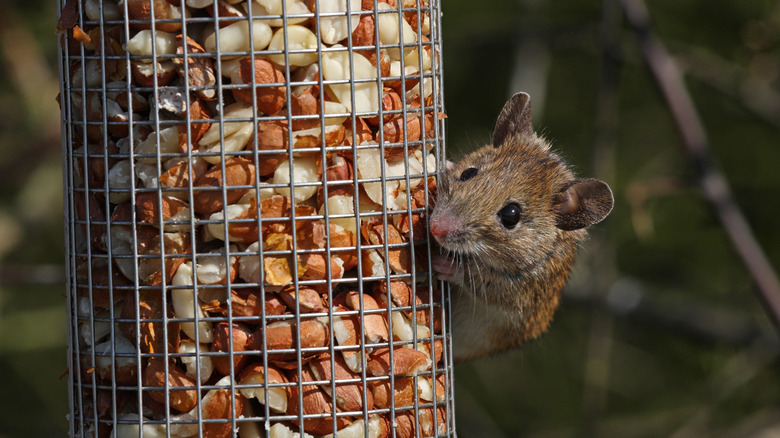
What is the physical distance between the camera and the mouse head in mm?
3076

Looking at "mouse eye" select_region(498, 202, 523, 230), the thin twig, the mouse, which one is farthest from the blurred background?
"mouse eye" select_region(498, 202, 523, 230)

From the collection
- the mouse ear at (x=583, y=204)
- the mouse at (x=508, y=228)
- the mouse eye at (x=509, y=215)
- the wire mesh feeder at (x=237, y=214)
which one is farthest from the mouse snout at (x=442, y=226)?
the mouse ear at (x=583, y=204)

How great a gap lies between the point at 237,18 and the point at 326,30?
0.25 metres

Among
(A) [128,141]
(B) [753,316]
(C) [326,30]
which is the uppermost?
(C) [326,30]

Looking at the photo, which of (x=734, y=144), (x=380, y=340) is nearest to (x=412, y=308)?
(x=380, y=340)

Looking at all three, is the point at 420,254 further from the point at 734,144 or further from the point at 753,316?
the point at 734,144

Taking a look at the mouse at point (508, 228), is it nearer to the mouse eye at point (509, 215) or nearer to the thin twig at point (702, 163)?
the mouse eye at point (509, 215)

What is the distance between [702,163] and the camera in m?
4.71

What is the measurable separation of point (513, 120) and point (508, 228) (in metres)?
0.51

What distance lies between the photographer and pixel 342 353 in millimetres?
2594

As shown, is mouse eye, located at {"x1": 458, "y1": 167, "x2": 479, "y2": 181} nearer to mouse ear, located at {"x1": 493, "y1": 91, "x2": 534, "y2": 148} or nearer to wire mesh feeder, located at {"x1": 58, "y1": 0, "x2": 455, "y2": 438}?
mouse ear, located at {"x1": 493, "y1": 91, "x2": 534, "y2": 148}

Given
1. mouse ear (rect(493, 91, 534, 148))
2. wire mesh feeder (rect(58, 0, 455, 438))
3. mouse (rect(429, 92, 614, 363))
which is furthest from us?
mouse ear (rect(493, 91, 534, 148))

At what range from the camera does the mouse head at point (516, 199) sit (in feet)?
10.1

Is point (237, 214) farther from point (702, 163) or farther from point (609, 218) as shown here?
point (609, 218)
